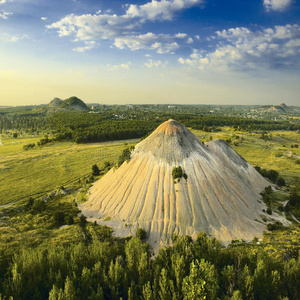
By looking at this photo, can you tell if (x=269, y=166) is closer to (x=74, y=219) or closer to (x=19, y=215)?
(x=74, y=219)

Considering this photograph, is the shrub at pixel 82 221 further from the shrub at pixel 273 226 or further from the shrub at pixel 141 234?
the shrub at pixel 273 226

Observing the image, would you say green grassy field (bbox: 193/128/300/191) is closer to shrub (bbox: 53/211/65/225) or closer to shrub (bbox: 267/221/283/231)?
shrub (bbox: 267/221/283/231)

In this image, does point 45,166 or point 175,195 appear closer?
point 175,195

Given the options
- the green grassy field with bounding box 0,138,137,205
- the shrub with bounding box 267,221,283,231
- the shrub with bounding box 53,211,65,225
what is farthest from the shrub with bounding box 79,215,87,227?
the shrub with bounding box 267,221,283,231

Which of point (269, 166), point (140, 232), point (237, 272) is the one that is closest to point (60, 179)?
point (140, 232)

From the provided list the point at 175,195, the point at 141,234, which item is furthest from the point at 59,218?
the point at 175,195

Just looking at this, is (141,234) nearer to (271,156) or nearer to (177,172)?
(177,172)
